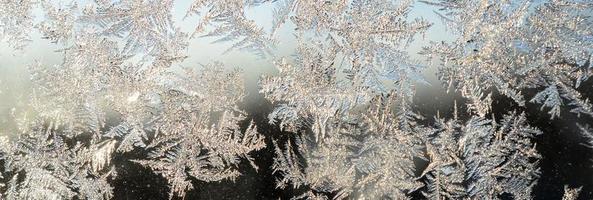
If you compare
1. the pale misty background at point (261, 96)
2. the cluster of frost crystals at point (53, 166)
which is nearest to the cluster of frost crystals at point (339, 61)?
the pale misty background at point (261, 96)

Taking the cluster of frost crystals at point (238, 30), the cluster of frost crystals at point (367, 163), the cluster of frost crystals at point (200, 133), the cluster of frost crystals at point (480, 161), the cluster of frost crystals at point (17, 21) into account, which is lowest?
the cluster of frost crystals at point (480, 161)

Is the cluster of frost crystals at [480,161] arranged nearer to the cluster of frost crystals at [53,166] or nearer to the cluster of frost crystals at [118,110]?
the cluster of frost crystals at [118,110]

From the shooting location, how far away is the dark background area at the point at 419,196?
525 mm

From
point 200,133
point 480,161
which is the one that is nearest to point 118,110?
point 200,133

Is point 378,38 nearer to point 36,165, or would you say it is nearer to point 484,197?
point 484,197

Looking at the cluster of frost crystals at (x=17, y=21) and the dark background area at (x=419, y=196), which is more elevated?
the cluster of frost crystals at (x=17, y=21)

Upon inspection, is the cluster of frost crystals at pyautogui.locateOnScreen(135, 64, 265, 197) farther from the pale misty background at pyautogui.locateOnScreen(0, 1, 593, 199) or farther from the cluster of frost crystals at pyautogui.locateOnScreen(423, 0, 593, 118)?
the cluster of frost crystals at pyautogui.locateOnScreen(423, 0, 593, 118)

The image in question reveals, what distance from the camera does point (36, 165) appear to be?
1.76ft

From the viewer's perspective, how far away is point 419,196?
0.54m

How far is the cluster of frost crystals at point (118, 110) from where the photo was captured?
0.52 m

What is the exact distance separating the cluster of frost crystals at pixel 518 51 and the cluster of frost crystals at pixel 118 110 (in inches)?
7.9

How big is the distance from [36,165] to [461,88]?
0.41 meters

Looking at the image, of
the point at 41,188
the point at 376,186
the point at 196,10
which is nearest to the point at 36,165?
the point at 41,188

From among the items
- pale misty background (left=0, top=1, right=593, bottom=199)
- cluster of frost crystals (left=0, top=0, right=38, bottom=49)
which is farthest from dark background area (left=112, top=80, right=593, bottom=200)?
cluster of frost crystals (left=0, top=0, right=38, bottom=49)
